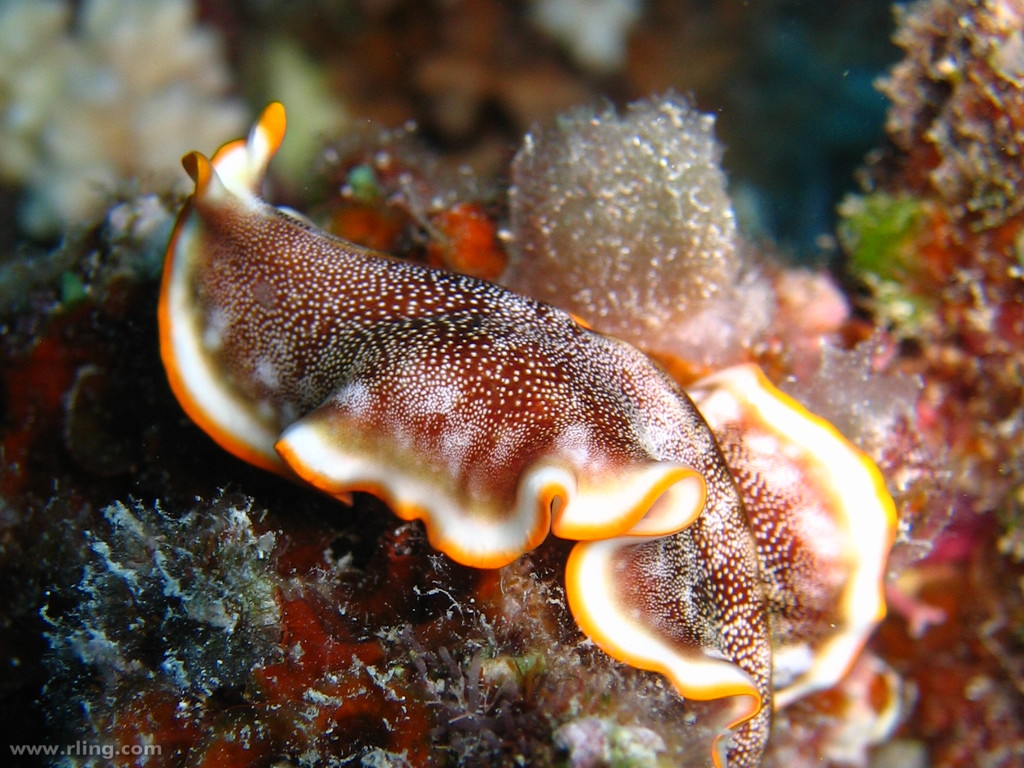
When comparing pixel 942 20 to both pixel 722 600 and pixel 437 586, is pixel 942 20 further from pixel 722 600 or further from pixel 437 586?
pixel 437 586

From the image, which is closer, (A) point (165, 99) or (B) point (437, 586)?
(B) point (437, 586)

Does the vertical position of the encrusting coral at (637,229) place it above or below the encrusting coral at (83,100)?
above

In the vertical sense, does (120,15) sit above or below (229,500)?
below

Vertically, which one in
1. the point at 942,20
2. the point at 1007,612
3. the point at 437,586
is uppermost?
the point at 942,20

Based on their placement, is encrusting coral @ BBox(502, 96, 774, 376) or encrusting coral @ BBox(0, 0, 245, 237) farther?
encrusting coral @ BBox(0, 0, 245, 237)

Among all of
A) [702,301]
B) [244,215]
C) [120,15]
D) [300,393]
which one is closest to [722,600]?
[702,301]

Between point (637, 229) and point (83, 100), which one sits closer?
point (637, 229)

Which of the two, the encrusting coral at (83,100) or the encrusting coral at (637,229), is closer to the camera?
the encrusting coral at (637,229)

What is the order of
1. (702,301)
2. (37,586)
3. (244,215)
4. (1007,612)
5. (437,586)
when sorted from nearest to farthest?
(437,586) → (244,215) → (37,586) → (702,301) → (1007,612)

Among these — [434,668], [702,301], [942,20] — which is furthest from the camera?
[942,20]

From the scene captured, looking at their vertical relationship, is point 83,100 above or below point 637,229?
below

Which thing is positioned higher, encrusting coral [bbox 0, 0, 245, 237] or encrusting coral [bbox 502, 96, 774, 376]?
encrusting coral [bbox 502, 96, 774, 376]
